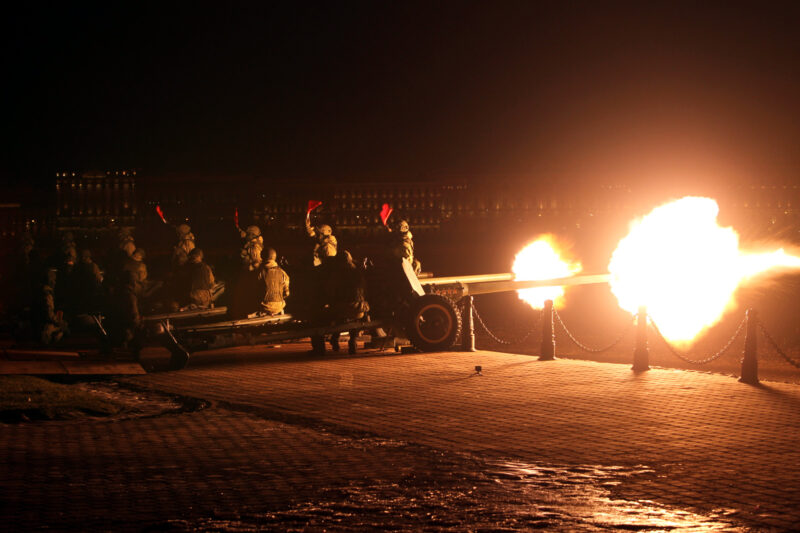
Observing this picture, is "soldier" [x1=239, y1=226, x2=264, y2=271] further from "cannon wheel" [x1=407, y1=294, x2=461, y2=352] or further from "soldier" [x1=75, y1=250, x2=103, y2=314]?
"soldier" [x1=75, y1=250, x2=103, y2=314]

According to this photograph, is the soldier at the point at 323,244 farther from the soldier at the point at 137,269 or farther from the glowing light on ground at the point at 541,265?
the glowing light on ground at the point at 541,265

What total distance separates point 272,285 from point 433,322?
2884 mm

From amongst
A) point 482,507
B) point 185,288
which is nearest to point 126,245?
point 185,288

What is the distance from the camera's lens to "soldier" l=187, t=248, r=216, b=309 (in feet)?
54.2

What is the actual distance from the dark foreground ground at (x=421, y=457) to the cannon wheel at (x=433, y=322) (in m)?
2.87

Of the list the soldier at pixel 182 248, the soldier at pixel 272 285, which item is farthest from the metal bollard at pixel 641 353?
the soldier at pixel 182 248

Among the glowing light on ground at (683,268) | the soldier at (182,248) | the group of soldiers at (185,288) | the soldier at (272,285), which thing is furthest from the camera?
the glowing light on ground at (683,268)

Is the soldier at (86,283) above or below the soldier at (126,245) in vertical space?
below

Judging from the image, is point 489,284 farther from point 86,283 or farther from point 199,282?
point 86,283

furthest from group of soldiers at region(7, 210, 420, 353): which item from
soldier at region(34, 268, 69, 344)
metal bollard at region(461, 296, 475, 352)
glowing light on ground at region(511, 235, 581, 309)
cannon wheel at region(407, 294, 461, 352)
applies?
glowing light on ground at region(511, 235, 581, 309)

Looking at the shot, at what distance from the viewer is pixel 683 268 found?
2125 cm

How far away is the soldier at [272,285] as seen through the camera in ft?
51.4

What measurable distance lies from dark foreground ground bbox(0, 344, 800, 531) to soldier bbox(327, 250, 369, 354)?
2.77m

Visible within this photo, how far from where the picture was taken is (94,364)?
46.5 feet
